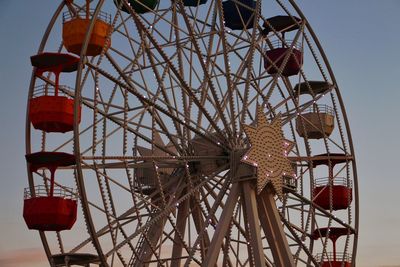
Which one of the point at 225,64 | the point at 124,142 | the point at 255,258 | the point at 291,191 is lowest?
the point at 255,258

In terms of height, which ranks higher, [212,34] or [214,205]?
[212,34]

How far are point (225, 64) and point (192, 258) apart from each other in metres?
5.42

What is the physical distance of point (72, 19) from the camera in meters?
23.7

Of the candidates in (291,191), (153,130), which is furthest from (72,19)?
(291,191)

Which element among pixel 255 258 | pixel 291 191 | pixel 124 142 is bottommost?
pixel 255 258

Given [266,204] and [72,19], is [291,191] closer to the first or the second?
[266,204]

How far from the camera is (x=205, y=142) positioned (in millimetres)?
25484

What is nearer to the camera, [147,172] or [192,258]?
[192,258]

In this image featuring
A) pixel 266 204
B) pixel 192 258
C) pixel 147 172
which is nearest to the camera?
pixel 192 258

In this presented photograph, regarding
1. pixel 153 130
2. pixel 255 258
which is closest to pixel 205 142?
pixel 153 130

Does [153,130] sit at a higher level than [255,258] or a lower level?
higher

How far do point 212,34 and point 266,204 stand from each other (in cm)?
488

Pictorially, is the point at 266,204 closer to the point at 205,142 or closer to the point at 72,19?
the point at 205,142

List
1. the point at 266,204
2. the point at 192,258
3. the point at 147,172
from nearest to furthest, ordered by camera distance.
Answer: the point at 192,258 < the point at 266,204 < the point at 147,172
